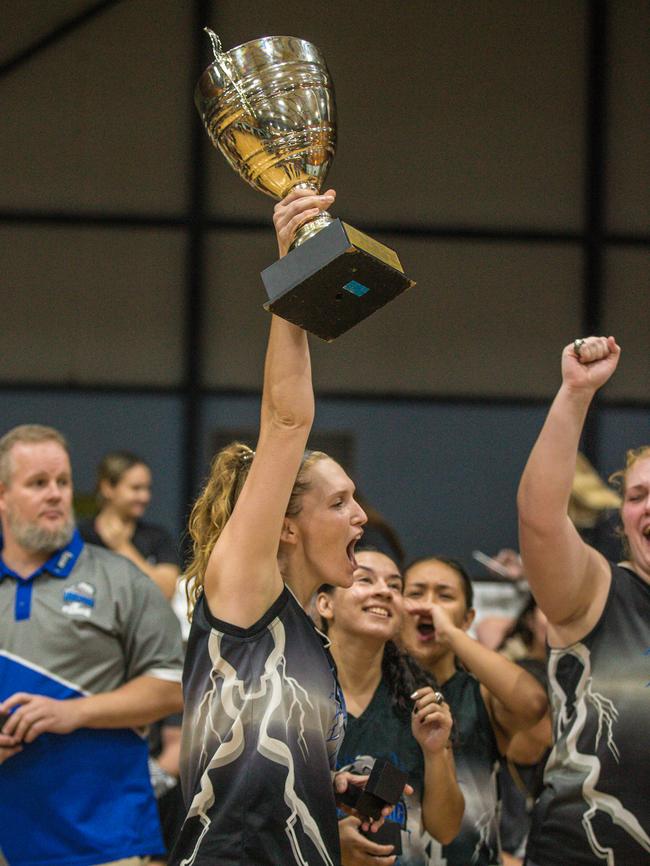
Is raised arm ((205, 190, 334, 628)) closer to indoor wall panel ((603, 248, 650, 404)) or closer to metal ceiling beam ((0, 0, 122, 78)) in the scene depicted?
indoor wall panel ((603, 248, 650, 404))

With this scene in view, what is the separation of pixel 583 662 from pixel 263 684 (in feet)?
2.67

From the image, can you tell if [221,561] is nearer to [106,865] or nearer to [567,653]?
[567,653]

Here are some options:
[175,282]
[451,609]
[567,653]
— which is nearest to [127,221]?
[175,282]

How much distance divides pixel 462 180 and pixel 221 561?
20.7 feet

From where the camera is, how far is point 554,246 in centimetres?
784

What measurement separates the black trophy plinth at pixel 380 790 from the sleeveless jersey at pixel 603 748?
1.18ft

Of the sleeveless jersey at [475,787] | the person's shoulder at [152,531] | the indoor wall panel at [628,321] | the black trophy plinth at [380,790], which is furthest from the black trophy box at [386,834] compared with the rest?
the indoor wall panel at [628,321]

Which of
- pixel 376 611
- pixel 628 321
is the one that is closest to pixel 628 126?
pixel 628 321

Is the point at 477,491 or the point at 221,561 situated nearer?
the point at 221,561

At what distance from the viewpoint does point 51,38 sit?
25.2 feet

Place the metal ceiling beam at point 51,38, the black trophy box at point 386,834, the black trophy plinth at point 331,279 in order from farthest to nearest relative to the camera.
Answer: the metal ceiling beam at point 51,38 → the black trophy box at point 386,834 → the black trophy plinth at point 331,279

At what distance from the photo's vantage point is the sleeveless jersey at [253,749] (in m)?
1.93

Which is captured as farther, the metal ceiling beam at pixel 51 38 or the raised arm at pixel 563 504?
the metal ceiling beam at pixel 51 38

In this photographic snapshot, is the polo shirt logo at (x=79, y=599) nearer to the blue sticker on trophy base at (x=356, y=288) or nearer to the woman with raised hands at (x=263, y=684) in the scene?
the woman with raised hands at (x=263, y=684)
